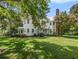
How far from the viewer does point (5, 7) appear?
20.9 metres

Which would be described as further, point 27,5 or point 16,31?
point 16,31

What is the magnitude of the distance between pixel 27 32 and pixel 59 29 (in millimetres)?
Result: 8189

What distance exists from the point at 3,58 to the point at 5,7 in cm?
726

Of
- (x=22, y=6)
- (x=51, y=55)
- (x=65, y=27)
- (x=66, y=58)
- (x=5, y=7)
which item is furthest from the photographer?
(x=65, y=27)

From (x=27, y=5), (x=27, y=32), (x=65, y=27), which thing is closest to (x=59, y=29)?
(x=65, y=27)

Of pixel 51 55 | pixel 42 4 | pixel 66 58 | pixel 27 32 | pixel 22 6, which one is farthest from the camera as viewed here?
pixel 27 32

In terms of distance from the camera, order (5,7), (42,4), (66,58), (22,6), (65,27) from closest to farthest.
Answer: (66,58) < (42,4) < (22,6) < (5,7) < (65,27)

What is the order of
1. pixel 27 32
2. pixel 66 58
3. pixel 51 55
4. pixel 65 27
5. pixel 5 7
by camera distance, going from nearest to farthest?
pixel 66 58 → pixel 51 55 → pixel 5 7 → pixel 65 27 → pixel 27 32

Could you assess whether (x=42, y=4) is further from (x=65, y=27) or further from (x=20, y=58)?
(x=65, y=27)

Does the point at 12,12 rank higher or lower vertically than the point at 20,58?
higher

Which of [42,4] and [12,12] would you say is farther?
[12,12]

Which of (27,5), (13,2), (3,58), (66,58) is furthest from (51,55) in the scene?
(13,2)

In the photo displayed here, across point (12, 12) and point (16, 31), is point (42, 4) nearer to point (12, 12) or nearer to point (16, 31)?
point (12, 12)

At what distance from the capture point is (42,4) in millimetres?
17188
